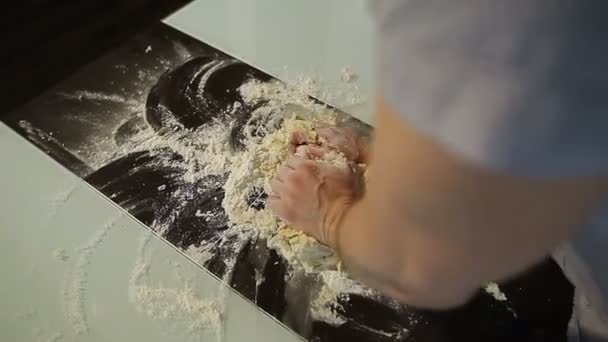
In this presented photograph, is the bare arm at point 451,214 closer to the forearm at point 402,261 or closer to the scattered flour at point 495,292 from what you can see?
the forearm at point 402,261

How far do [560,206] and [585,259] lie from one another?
0.91 feet

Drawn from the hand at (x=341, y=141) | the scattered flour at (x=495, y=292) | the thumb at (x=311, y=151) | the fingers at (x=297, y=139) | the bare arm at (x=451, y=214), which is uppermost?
the hand at (x=341, y=141)

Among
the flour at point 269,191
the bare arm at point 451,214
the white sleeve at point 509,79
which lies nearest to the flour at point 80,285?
the flour at point 269,191

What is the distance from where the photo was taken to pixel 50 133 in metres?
0.96

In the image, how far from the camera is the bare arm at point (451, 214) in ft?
1.24

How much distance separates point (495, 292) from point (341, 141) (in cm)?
26

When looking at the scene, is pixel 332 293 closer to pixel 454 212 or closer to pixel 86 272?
pixel 86 272

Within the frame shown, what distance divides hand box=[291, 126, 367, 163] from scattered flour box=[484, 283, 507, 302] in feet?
0.69

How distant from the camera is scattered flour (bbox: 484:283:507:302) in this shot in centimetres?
79

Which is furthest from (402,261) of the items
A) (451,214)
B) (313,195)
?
(313,195)

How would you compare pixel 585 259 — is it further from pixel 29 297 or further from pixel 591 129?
pixel 29 297

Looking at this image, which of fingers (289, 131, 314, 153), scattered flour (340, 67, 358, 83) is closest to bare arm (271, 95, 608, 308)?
fingers (289, 131, 314, 153)

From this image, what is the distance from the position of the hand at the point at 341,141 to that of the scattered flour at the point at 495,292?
0.21 metres

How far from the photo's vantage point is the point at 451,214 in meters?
0.40
